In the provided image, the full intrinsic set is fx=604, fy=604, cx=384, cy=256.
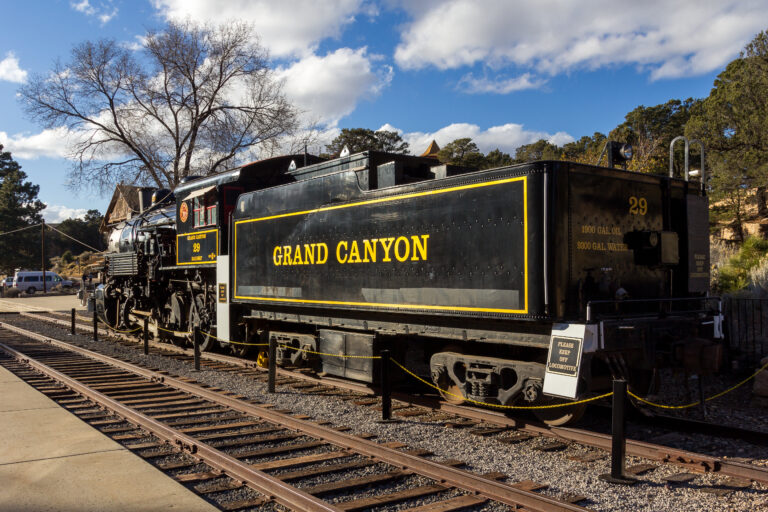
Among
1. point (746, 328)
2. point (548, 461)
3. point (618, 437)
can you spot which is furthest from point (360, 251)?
point (746, 328)

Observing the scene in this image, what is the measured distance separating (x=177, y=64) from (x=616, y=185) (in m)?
27.7

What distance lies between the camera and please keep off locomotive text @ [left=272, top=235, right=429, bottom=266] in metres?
6.59

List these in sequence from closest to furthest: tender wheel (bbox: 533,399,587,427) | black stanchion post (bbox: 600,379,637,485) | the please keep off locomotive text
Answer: black stanchion post (bbox: 600,379,637,485), tender wheel (bbox: 533,399,587,427), the please keep off locomotive text

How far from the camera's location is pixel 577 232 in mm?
5590

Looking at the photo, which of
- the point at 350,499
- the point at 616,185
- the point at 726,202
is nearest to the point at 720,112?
the point at 726,202

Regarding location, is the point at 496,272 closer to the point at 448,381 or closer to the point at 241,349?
the point at 448,381

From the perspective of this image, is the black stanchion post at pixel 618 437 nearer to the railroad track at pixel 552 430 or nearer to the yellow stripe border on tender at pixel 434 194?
the railroad track at pixel 552 430

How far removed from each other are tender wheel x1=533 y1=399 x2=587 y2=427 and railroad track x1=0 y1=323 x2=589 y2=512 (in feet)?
5.25

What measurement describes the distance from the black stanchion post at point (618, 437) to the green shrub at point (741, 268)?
844 centimetres

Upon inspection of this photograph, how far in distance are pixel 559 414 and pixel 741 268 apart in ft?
31.2

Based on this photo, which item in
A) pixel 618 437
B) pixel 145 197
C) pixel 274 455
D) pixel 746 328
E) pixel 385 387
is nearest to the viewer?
pixel 618 437

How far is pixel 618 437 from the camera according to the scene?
15.6ft

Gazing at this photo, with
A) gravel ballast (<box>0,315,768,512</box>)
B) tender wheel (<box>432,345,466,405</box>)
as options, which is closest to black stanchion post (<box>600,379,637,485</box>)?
gravel ballast (<box>0,315,768,512</box>)

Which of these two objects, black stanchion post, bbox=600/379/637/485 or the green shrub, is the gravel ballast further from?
the green shrub
